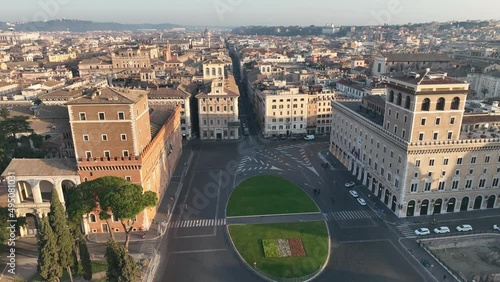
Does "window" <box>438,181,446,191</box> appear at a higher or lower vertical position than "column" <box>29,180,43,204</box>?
lower

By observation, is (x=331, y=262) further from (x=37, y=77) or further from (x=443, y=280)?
(x=37, y=77)

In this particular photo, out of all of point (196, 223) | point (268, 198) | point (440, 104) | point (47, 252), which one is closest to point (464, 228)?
point (440, 104)

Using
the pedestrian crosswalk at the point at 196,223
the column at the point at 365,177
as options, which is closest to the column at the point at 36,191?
the pedestrian crosswalk at the point at 196,223

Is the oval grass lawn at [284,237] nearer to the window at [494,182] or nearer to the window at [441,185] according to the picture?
the window at [441,185]

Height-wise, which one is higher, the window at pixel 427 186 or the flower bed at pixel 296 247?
the window at pixel 427 186

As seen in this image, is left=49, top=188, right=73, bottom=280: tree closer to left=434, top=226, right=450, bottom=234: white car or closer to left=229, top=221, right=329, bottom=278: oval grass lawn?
left=229, top=221, right=329, bottom=278: oval grass lawn

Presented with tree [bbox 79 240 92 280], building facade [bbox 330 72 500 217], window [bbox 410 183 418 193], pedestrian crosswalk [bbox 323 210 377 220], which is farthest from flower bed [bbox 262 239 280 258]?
window [bbox 410 183 418 193]

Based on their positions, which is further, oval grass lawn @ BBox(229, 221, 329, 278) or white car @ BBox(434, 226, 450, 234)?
white car @ BBox(434, 226, 450, 234)
